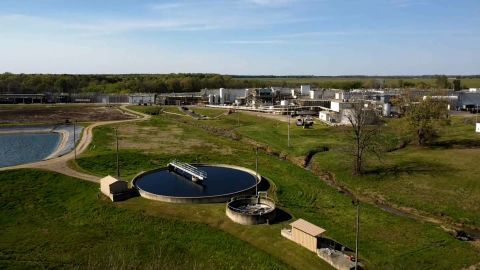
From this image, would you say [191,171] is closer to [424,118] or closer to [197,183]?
[197,183]

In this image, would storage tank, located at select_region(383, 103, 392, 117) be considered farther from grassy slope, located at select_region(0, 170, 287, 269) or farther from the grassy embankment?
grassy slope, located at select_region(0, 170, 287, 269)

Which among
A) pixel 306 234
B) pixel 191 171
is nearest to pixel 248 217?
pixel 306 234

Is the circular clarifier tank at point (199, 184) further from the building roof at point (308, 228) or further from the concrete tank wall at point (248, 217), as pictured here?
the building roof at point (308, 228)

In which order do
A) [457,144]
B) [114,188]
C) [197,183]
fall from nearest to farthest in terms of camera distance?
[114,188] → [197,183] → [457,144]

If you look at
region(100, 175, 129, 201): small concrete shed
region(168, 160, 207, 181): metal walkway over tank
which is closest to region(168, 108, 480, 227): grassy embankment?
region(168, 160, 207, 181): metal walkway over tank

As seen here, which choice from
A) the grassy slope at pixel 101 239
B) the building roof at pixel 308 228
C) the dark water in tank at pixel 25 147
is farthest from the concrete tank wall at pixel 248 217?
the dark water in tank at pixel 25 147
